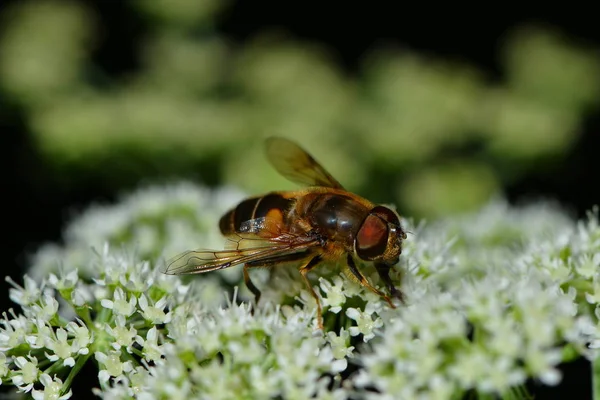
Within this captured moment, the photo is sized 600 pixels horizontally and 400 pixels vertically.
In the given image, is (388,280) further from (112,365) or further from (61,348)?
(61,348)

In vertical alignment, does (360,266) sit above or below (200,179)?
above

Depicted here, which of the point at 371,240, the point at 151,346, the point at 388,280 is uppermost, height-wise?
the point at 371,240

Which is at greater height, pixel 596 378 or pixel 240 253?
pixel 240 253

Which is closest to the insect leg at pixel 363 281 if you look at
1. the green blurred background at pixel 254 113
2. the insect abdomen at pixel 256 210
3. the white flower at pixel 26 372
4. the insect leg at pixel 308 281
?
the insect leg at pixel 308 281

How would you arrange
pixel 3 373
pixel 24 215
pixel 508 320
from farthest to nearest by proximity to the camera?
pixel 24 215, pixel 3 373, pixel 508 320

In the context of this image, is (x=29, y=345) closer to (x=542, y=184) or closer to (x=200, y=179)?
(x=200, y=179)

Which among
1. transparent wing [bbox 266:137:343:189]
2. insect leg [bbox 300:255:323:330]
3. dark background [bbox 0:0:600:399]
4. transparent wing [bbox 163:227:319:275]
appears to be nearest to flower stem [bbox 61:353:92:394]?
transparent wing [bbox 163:227:319:275]

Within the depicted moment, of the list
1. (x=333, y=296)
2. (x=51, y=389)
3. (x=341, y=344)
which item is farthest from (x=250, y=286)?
(x=51, y=389)

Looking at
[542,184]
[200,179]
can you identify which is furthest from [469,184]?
[200,179]
